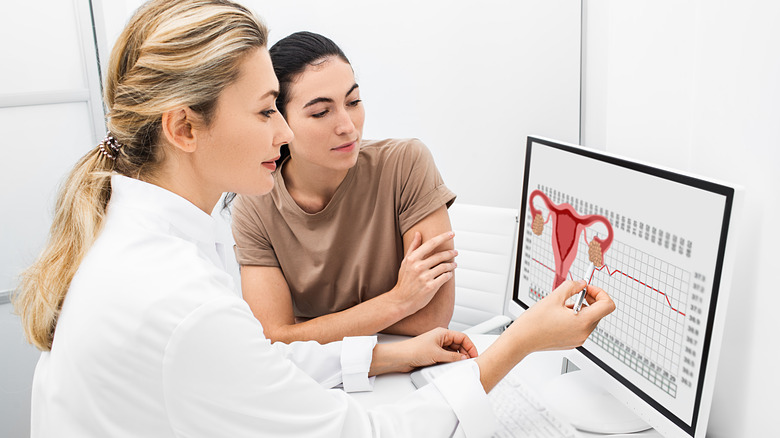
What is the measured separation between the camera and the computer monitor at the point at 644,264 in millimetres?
Answer: 821

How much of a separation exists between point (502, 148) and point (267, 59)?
6.42 ft

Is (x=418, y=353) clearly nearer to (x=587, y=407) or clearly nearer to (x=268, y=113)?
(x=587, y=407)

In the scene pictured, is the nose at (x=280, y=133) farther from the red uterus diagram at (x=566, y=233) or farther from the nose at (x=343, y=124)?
the red uterus diagram at (x=566, y=233)

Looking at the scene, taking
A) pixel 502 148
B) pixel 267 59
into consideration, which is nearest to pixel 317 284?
pixel 267 59

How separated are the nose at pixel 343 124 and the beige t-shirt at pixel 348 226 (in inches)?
5.6

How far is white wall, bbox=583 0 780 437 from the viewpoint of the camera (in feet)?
2.78

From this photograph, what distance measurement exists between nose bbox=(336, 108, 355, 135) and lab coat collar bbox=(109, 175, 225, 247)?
53cm

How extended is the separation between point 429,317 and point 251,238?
46 centimetres

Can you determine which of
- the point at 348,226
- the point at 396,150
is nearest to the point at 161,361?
the point at 348,226

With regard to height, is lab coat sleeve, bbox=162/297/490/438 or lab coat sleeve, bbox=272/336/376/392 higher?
lab coat sleeve, bbox=162/297/490/438

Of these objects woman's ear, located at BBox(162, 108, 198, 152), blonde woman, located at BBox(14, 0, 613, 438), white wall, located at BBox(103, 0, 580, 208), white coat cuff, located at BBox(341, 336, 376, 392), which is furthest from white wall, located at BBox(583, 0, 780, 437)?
white wall, located at BBox(103, 0, 580, 208)

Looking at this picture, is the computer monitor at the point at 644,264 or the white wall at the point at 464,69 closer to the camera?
the computer monitor at the point at 644,264

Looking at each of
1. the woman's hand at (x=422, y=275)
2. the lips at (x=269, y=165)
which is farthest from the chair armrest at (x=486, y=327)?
the lips at (x=269, y=165)

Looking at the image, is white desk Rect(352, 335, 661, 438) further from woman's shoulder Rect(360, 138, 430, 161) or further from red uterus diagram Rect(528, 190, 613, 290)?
woman's shoulder Rect(360, 138, 430, 161)
